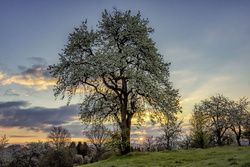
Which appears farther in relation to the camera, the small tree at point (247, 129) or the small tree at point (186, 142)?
the small tree at point (186, 142)

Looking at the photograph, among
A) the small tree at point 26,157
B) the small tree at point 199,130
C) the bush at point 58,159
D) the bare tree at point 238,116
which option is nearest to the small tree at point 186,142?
the small tree at point 199,130

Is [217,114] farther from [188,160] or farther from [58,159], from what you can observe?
[58,159]

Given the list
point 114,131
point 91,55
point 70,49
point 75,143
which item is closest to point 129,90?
point 114,131

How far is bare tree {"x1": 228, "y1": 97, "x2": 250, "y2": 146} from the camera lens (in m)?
40.4

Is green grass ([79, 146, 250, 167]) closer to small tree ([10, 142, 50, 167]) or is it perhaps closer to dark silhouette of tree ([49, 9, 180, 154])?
dark silhouette of tree ([49, 9, 180, 154])

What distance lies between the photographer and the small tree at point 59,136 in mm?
78594

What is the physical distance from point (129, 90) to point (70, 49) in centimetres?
957

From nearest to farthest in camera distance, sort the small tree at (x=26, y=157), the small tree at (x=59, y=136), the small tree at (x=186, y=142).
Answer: the small tree at (x=186, y=142)
the small tree at (x=26, y=157)
the small tree at (x=59, y=136)

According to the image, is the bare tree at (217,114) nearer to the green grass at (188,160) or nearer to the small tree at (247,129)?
the small tree at (247,129)

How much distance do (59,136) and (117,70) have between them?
66.1m

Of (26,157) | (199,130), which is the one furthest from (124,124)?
(26,157)

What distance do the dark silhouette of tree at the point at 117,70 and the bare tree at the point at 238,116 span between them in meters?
23.6

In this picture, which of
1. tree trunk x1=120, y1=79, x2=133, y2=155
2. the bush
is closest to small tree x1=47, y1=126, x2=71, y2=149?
the bush

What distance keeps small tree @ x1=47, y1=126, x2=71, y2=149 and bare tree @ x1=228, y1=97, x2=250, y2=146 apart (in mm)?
62493
